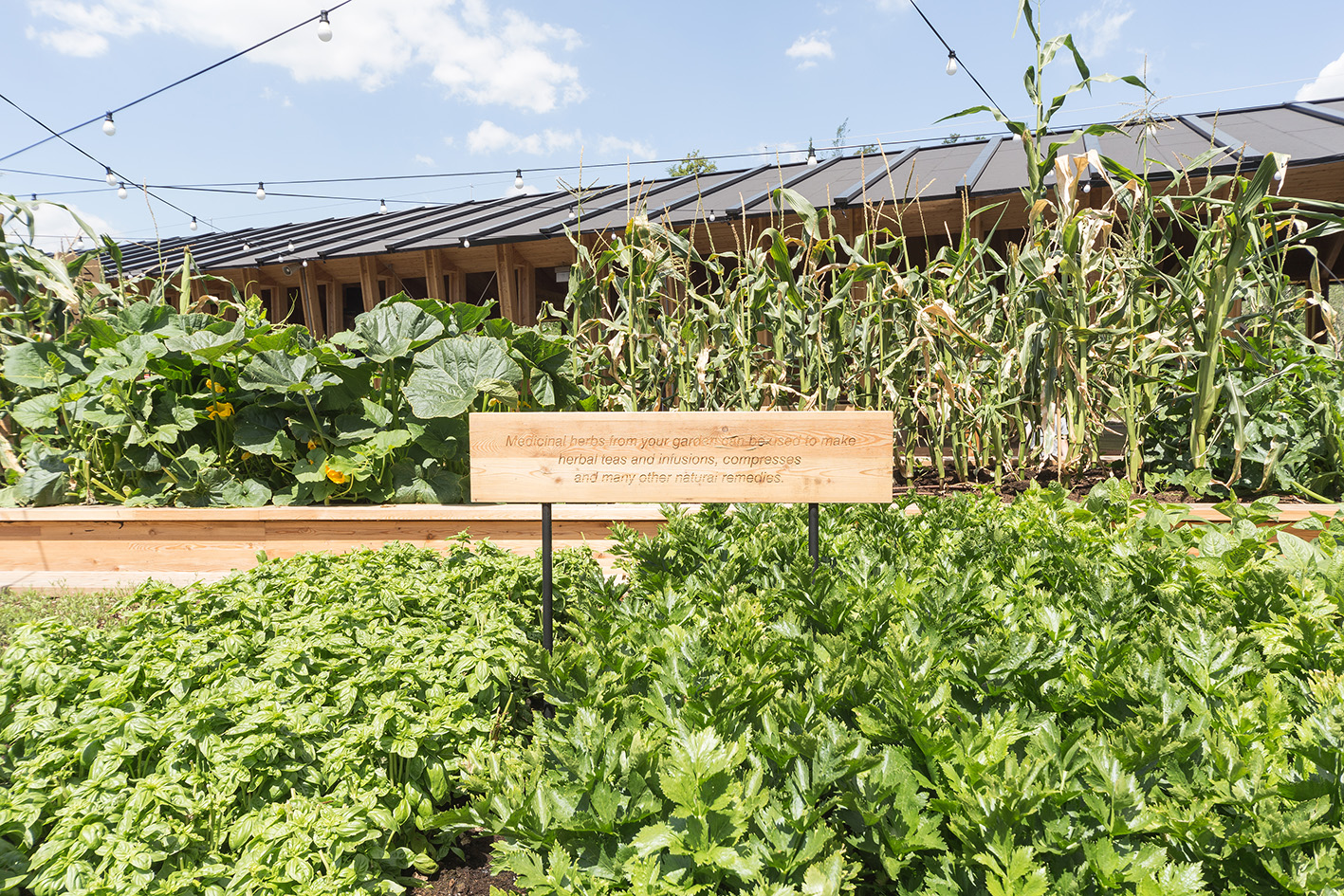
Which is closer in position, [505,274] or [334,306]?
[505,274]

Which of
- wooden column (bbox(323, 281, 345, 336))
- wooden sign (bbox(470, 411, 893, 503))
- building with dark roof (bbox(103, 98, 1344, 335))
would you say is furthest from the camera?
wooden column (bbox(323, 281, 345, 336))

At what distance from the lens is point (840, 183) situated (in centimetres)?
709

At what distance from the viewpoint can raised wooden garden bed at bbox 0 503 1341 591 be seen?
347 cm

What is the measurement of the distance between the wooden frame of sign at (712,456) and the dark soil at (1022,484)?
1.26 m

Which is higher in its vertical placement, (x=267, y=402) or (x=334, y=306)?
(x=334, y=306)

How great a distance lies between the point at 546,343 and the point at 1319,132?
7144mm

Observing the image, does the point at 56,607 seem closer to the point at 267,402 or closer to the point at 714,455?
the point at 267,402

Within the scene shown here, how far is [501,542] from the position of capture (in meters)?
3.48

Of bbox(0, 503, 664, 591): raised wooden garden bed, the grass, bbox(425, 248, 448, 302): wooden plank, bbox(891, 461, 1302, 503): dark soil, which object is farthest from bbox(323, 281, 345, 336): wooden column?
bbox(891, 461, 1302, 503): dark soil

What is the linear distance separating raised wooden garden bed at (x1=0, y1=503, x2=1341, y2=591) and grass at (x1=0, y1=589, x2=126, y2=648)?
15cm

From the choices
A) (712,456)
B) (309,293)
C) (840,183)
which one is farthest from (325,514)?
(309,293)

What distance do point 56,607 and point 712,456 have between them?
3066 mm

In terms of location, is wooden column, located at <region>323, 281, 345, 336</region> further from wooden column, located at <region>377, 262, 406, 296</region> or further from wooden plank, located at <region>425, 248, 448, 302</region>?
wooden plank, located at <region>425, 248, 448, 302</region>

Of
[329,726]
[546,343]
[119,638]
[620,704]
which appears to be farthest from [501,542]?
[620,704]
